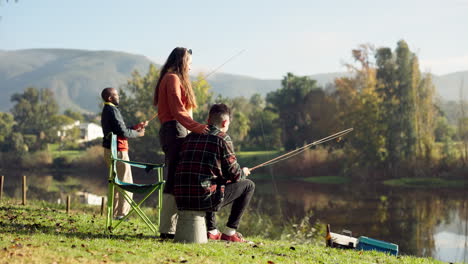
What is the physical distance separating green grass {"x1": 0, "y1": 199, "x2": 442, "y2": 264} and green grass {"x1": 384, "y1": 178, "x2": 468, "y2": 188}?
2522 cm

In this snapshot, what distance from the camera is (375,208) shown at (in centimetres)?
2269

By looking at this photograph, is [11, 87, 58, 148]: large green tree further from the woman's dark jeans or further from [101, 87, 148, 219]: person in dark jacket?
the woman's dark jeans

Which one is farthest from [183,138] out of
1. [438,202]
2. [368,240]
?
[438,202]

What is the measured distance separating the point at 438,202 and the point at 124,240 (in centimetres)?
2166

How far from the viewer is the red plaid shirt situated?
16.6ft

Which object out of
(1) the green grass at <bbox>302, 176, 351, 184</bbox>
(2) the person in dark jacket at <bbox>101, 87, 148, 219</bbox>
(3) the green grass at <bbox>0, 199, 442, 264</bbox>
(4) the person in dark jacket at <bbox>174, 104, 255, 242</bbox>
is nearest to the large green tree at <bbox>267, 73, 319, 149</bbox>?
(1) the green grass at <bbox>302, 176, 351, 184</bbox>

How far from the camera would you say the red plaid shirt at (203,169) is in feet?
16.6

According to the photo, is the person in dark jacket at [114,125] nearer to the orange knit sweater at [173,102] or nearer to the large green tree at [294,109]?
the orange knit sweater at [173,102]

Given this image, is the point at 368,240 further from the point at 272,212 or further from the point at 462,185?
the point at 462,185

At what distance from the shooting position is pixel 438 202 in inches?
951

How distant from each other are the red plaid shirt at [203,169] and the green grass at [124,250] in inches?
17.6

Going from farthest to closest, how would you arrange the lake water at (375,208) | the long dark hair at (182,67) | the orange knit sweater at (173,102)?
the lake water at (375,208)
the long dark hair at (182,67)
the orange knit sweater at (173,102)

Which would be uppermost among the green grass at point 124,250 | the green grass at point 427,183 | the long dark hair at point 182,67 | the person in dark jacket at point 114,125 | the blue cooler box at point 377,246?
the long dark hair at point 182,67

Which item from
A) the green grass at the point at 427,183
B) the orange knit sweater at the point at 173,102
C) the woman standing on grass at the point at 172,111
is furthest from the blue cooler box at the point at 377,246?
the green grass at the point at 427,183
